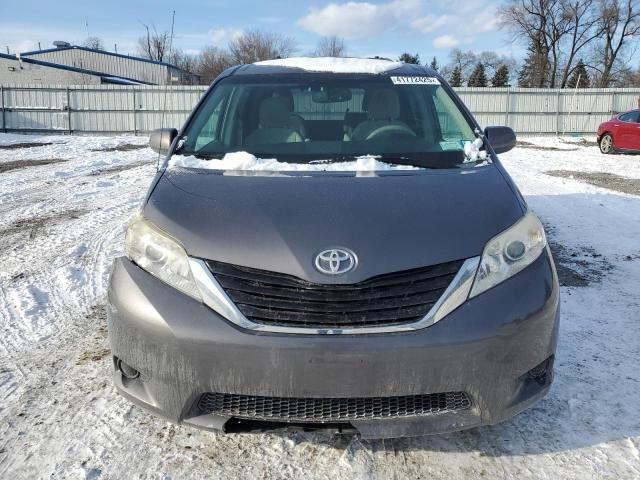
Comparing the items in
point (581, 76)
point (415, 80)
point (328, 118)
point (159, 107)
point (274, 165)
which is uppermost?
point (581, 76)

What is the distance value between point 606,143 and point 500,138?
52.0 feet

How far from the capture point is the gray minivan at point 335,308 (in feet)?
6.43

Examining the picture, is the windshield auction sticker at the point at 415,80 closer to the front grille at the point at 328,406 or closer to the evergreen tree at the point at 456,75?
the front grille at the point at 328,406

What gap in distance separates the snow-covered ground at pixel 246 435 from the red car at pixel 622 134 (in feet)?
40.2

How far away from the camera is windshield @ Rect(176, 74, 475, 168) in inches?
122

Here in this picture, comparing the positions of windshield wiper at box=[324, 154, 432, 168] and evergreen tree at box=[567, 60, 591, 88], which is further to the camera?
evergreen tree at box=[567, 60, 591, 88]

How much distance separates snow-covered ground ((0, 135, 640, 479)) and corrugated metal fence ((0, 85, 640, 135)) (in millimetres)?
20386

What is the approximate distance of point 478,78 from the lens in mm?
65125

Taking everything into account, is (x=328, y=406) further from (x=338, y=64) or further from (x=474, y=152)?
(x=338, y=64)

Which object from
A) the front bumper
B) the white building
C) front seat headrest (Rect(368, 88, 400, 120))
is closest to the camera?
the front bumper

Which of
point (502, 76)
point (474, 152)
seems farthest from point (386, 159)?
point (502, 76)

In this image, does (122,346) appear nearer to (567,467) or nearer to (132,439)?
(132,439)

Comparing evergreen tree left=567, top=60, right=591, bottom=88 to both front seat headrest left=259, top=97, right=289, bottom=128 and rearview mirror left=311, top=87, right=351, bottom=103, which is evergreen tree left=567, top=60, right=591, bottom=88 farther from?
front seat headrest left=259, top=97, right=289, bottom=128

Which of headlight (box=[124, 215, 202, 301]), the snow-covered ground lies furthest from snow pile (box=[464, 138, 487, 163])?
headlight (box=[124, 215, 202, 301])
